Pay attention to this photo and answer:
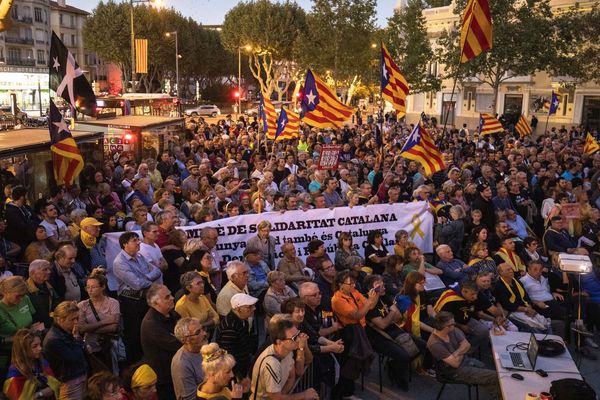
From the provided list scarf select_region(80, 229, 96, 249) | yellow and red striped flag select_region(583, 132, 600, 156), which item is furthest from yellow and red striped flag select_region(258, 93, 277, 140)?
scarf select_region(80, 229, 96, 249)

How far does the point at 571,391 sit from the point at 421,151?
811cm

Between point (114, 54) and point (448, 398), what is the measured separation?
186 ft

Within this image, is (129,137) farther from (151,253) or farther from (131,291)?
(131,291)

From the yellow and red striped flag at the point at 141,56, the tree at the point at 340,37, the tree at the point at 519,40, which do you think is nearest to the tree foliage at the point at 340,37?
the tree at the point at 340,37

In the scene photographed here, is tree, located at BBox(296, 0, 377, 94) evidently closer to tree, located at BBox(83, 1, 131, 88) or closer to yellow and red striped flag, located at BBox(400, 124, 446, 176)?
tree, located at BBox(83, 1, 131, 88)

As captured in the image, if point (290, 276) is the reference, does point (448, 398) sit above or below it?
below

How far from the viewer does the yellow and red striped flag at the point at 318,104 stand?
14.7 m

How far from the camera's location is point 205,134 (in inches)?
974

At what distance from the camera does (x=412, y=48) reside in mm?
46906

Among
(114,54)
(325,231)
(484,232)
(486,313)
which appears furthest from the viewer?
(114,54)

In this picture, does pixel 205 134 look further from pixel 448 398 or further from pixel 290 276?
pixel 448 398

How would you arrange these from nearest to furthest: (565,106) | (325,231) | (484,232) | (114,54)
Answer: (484,232), (325,231), (565,106), (114,54)

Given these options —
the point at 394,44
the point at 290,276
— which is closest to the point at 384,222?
the point at 290,276

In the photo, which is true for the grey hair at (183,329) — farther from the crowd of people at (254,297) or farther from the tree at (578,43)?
the tree at (578,43)
